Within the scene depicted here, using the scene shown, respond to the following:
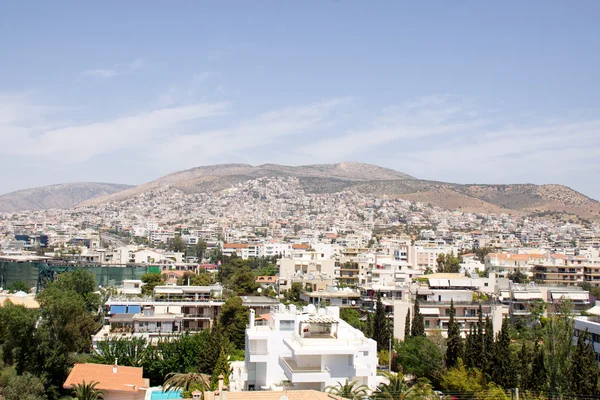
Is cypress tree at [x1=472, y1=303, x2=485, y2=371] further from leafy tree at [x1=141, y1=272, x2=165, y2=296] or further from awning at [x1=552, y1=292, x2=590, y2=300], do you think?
leafy tree at [x1=141, y1=272, x2=165, y2=296]

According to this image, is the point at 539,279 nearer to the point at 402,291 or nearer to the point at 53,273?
the point at 402,291

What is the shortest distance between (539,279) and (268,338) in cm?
4558

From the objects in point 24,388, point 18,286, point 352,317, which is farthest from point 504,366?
point 18,286

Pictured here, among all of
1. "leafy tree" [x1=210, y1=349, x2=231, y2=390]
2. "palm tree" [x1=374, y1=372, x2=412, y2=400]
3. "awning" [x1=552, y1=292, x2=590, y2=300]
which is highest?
"awning" [x1=552, y1=292, x2=590, y2=300]

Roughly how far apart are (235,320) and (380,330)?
850cm

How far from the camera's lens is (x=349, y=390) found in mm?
23297

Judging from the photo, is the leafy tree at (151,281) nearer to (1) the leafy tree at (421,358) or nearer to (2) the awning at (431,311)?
(2) the awning at (431,311)

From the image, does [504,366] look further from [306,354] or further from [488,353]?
[306,354]

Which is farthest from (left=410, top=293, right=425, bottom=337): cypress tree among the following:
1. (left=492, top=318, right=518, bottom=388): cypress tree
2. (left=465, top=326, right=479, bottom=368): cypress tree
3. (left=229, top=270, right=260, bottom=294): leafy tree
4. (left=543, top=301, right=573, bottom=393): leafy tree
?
(left=229, top=270, right=260, bottom=294): leafy tree

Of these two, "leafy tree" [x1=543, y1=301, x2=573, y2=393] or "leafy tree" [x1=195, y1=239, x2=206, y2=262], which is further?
"leafy tree" [x1=195, y1=239, x2=206, y2=262]

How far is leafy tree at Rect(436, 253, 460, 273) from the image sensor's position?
239 feet

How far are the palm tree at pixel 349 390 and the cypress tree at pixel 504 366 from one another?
6535 millimetres

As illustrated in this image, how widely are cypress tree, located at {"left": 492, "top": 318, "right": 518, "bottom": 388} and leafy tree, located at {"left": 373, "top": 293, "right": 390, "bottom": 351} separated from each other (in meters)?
9.04

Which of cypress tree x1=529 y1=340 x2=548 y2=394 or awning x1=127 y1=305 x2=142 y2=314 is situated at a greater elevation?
awning x1=127 y1=305 x2=142 y2=314
